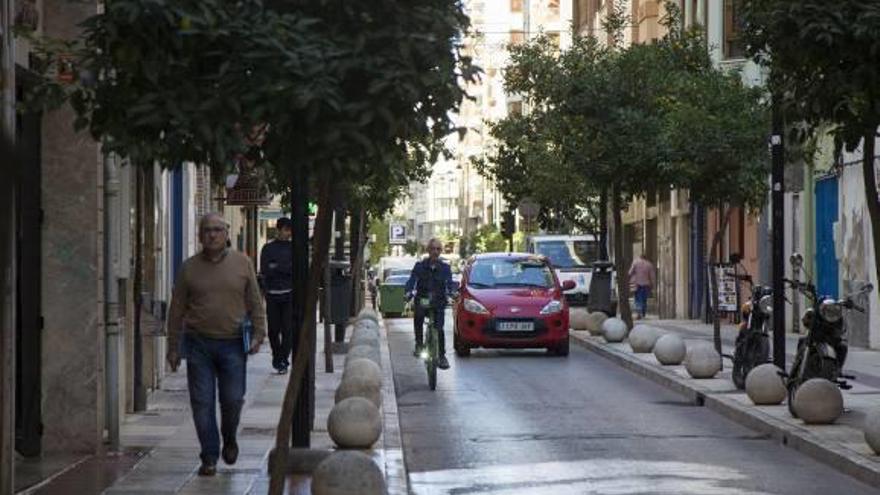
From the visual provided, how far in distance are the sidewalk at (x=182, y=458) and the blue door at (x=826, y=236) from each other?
1595cm

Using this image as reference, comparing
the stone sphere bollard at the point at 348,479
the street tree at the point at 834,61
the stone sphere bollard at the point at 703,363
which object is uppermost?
the street tree at the point at 834,61

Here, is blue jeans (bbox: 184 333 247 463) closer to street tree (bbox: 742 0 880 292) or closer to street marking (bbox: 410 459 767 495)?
street marking (bbox: 410 459 767 495)

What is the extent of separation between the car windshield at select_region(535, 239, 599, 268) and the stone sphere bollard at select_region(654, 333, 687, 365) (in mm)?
27542

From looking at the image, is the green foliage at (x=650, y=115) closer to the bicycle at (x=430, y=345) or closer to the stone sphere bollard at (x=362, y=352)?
the bicycle at (x=430, y=345)

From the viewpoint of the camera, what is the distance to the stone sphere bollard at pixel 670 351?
2402 cm

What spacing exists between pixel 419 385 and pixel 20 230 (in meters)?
11.1

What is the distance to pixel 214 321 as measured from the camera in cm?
1093

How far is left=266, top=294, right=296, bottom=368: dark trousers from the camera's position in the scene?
21.3 meters

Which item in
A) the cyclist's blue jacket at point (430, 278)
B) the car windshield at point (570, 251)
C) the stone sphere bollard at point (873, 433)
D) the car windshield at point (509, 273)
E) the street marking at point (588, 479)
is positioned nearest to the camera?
the street marking at point (588, 479)

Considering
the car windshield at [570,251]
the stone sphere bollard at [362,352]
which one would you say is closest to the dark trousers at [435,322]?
the stone sphere bollard at [362,352]

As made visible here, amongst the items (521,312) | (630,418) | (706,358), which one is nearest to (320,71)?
(630,418)

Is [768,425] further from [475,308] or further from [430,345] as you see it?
[475,308]

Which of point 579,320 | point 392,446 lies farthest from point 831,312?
point 579,320

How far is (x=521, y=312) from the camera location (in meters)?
28.4
